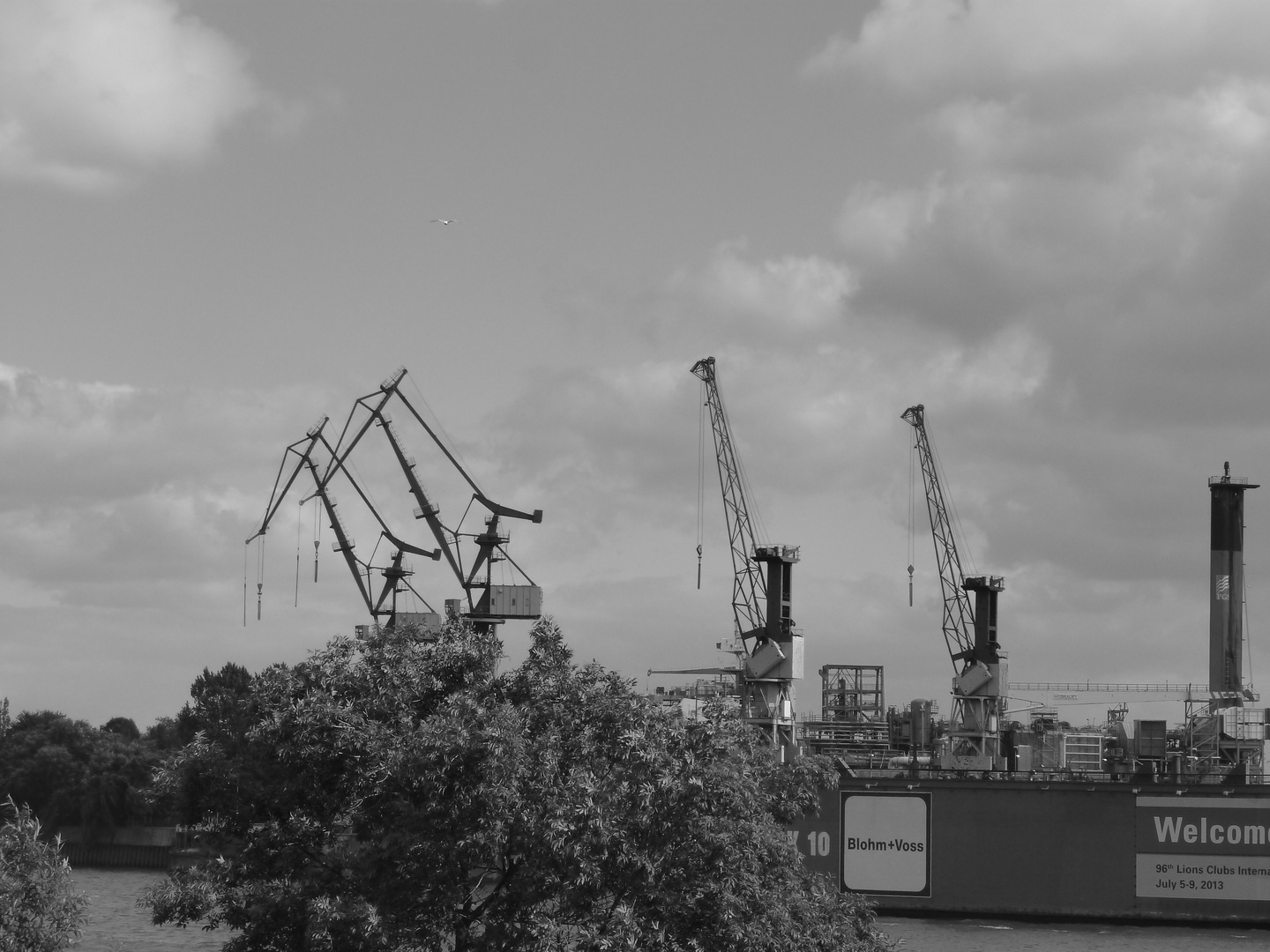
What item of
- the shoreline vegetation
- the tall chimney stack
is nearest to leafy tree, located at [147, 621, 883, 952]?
the shoreline vegetation

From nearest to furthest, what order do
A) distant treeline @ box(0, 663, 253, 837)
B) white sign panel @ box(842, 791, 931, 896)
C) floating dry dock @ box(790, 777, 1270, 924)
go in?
floating dry dock @ box(790, 777, 1270, 924), white sign panel @ box(842, 791, 931, 896), distant treeline @ box(0, 663, 253, 837)

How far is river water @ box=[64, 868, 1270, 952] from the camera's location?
6284cm

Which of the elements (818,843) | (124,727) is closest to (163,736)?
(124,727)

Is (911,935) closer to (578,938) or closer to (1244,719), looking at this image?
(1244,719)

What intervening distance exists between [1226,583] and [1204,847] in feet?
76.4

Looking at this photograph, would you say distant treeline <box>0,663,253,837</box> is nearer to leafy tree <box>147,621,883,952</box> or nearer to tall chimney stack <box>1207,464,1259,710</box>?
tall chimney stack <box>1207,464,1259,710</box>

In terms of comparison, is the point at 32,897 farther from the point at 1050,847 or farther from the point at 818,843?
the point at 1050,847

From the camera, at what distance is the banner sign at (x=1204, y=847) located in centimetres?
7306

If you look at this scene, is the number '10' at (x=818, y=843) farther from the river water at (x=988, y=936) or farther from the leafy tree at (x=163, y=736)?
the leafy tree at (x=163, y=736)

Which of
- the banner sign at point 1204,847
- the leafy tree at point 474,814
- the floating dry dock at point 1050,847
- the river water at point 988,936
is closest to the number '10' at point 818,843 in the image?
the floating dry dock at point 1050,847

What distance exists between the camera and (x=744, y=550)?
103m

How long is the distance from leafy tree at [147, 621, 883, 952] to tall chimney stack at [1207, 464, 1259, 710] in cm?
6963

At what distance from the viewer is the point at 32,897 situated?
25.6m

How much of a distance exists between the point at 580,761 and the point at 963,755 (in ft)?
227
